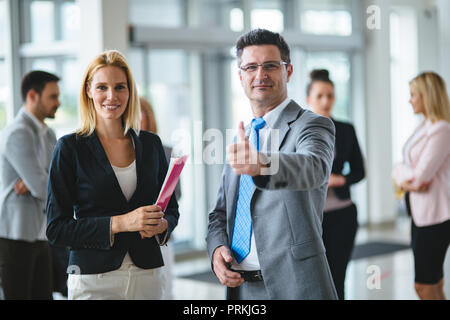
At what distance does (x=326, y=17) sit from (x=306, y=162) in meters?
7.97

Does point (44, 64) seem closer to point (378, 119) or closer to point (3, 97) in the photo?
point (3, 97)

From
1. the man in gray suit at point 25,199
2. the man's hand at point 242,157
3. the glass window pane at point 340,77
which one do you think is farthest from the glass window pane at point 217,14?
the man's hand at point 242,157

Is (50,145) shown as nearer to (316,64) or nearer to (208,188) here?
(208,188)

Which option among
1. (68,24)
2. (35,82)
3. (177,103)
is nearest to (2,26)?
(68,24)

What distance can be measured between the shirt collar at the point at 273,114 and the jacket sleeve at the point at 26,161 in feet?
6.59

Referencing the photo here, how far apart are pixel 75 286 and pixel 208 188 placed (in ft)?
18.7

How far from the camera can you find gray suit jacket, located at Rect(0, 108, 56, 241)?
11.9 ft

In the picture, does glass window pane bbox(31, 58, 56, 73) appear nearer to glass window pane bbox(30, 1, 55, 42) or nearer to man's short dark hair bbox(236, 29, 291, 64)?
glass window pane bbox(30, 1, 55, 42)

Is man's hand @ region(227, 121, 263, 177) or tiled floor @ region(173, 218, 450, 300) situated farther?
tiled floor @ region(173, 218, 450, 300)

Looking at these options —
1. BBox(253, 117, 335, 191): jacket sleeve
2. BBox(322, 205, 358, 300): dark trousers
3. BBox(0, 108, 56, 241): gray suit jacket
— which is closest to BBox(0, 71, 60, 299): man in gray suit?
BBox(0, 108, 56, 241): gray suit jacket

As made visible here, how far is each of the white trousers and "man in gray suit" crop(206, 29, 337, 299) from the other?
1.12ft

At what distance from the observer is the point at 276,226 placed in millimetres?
1978

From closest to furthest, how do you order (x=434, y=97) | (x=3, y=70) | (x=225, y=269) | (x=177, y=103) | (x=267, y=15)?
(x=225, y=269) < (x=434, y=97) < (x=3, y=70) < (x=177, y=103) < (x=267, y=15)

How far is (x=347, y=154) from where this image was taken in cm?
423
